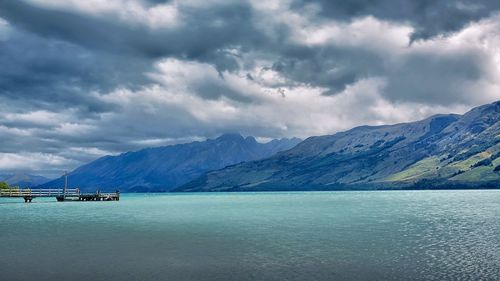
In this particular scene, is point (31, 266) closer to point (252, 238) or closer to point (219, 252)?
point (219, 252)

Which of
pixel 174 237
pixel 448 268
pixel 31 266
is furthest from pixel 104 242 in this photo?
pixel 448 268

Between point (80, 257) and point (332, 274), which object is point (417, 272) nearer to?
point (332, 274)

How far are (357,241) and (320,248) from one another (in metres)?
9.06

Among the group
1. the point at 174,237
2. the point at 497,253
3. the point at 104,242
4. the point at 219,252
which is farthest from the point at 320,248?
the point at 104,242

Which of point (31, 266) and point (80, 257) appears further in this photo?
point (80, 257)

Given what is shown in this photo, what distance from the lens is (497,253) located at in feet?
165

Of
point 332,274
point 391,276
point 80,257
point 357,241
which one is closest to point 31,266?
point 80,257

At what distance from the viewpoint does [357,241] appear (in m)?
62.3

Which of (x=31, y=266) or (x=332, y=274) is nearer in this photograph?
(x=332, y=274)

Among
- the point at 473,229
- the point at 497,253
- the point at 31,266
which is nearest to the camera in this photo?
the point at 31,266

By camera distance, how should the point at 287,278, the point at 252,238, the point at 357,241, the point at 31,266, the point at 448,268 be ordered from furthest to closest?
the point at 252,238, the point at 357,241, the point at 31,266, the point at 448,268, the point at 287,278

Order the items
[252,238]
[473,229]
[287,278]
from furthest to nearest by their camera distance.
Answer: [473,229] < [252,238] < [287,278]

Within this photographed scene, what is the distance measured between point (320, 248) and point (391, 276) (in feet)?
56.3

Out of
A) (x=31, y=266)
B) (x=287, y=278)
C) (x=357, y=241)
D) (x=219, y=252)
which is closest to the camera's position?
(x=287, y=278)
